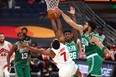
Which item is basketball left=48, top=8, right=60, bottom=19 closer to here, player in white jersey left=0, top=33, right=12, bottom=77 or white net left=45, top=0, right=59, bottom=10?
white net left=45, top=0, right=59, bottom=10

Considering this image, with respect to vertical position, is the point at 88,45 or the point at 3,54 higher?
the point at 88,45

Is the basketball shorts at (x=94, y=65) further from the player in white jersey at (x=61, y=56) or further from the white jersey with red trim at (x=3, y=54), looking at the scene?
the white jersey with red trim at (x=3, y=54)

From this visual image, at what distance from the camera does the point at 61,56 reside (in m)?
6.12

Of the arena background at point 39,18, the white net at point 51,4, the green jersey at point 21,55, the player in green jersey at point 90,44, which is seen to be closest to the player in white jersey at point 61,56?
the player in green jersey at point 90,44

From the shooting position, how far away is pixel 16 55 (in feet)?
26.5

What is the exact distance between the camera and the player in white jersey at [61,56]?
6066 mm

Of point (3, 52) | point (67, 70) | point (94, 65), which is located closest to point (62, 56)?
point (67, 70)

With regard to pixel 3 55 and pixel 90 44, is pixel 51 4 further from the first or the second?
pixel 3 55

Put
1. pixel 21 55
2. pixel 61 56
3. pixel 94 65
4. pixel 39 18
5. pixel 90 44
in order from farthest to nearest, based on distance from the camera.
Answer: pixel 39 18 < pixel 21 55 < pixel 94 65 < pixel 90 44 < pixel 61 56

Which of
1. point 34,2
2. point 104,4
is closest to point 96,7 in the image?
point 104,4

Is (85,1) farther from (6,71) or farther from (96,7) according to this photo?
(6,71)

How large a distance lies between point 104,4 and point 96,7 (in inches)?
18.6

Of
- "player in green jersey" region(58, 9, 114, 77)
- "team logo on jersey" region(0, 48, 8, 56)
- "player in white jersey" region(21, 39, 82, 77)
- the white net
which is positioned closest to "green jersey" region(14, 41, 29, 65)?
"team logo on jersey" region(0, 48, 8, 56)

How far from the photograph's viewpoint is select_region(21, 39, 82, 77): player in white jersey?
6.07 metres
